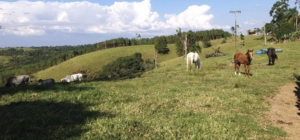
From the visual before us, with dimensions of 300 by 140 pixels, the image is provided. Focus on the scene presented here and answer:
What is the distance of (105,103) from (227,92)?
24.2 ft

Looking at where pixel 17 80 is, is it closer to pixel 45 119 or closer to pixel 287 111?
pixel 45 119

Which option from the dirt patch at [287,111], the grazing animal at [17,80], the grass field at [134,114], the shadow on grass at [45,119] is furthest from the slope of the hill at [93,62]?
the shadow on grass at [45,119]

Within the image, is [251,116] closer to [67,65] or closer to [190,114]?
[190,114]

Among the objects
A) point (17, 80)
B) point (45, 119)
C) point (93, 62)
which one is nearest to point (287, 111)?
point (45, 119)

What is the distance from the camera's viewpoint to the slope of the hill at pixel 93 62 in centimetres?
11735

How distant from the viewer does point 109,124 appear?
25.2 feet

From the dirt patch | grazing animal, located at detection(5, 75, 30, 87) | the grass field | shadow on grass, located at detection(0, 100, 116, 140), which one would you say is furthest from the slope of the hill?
A: shadow on grass, located at detection(0, 100, 116, 140)

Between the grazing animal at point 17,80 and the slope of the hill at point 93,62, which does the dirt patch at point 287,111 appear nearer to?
the grazing animal at point 17,80

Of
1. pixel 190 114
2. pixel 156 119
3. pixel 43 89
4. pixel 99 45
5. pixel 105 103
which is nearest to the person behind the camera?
pixel 156 119

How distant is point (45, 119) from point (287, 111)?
1082cm

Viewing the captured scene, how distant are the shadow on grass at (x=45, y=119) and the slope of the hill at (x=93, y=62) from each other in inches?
4003

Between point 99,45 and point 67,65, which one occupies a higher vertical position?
point 99,45

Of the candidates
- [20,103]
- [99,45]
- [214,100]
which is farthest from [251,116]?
[99,45]

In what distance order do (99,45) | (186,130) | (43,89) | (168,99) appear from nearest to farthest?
(186,130), (168,99), (43,89), (99,45)
